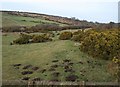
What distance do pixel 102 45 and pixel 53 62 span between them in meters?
2.60

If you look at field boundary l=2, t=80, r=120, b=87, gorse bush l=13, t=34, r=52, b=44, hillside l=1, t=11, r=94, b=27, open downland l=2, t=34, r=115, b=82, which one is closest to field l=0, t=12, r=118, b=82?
open downland l=2, t=34, r=115, b=82

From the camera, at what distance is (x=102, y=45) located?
50.5ft

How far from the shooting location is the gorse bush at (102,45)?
15.1m

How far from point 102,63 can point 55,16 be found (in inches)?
1337

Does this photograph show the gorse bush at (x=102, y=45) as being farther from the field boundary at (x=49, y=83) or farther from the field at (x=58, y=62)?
the field boundary at (x=49, y=83)

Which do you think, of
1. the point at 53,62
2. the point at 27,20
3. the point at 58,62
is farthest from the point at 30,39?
the point at 27,20

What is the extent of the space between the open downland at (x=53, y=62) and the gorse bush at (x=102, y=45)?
0.37 metres

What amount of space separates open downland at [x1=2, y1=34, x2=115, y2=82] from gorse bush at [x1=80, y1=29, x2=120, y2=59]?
37cm

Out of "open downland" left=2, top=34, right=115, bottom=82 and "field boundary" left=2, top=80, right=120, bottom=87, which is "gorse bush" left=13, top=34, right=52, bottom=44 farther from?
"field boundary" left=2, top=80, right=120, bottom=87

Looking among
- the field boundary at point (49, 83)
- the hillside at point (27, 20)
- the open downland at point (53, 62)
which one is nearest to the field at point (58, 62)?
the open downland at point (53, 62)

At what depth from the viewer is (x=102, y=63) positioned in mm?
14656

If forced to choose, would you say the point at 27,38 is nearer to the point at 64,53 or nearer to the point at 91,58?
the point at 64,53

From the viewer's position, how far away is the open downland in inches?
518

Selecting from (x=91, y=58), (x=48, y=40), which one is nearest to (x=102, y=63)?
(x=91, y=58)
